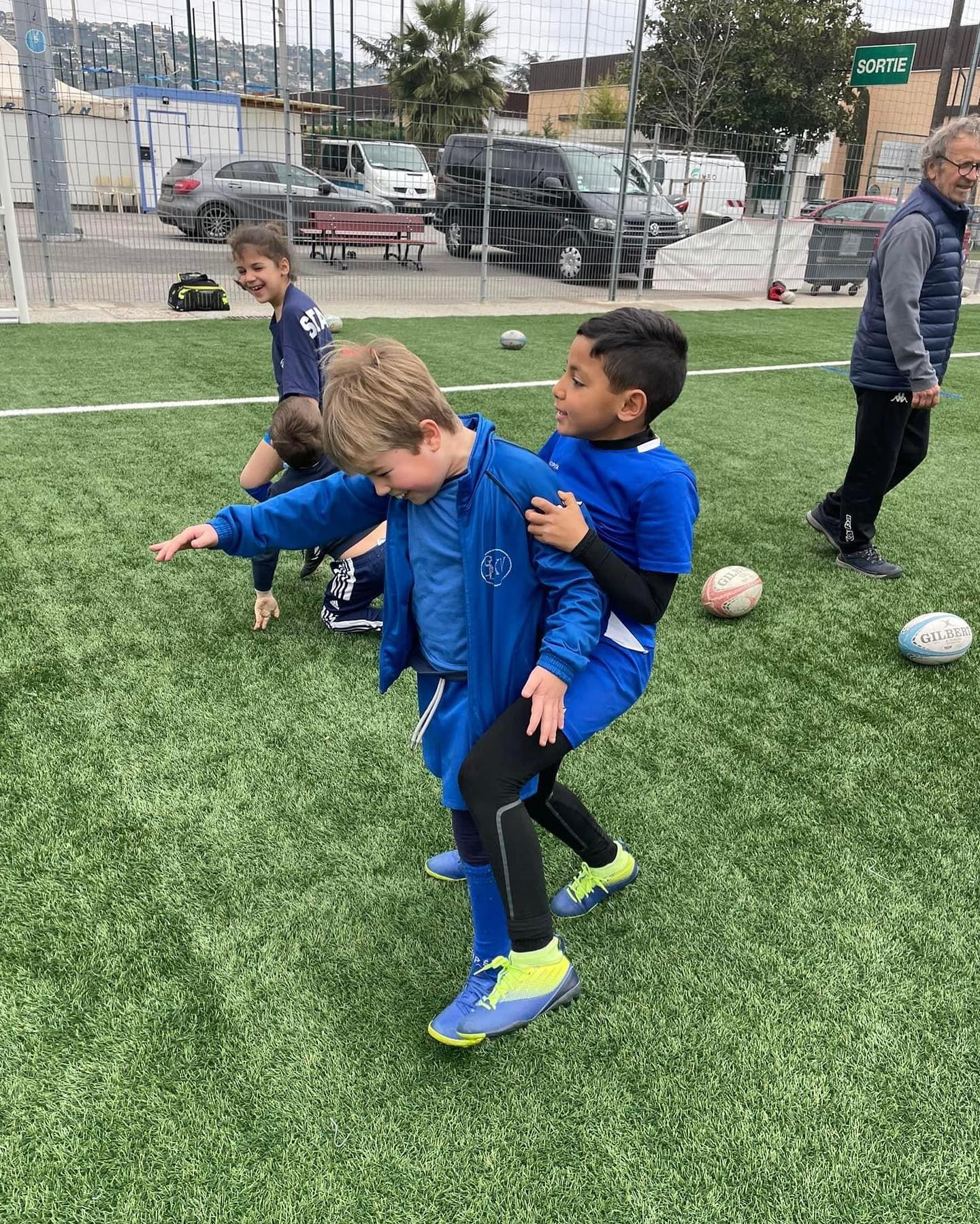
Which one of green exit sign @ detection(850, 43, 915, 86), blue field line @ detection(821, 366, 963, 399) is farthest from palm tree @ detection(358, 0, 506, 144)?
blue field line @ detection(821, 366, 963, 399)

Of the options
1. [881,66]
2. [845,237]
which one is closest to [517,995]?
[845,237]

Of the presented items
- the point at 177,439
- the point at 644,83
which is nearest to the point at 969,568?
the point at 177,439

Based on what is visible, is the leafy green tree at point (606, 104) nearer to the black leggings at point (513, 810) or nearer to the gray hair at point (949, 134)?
the gray hair at point (949, 134)

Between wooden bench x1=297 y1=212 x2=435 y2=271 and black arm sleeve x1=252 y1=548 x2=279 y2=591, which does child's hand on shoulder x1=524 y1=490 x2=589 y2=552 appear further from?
wooden bench x1=297 y1=212 x2=435 y2=271

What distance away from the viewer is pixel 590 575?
1.79 m

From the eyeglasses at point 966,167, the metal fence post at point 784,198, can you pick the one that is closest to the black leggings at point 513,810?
the eyeglasses at point 966,167

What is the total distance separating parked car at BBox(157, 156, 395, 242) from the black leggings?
443 inches

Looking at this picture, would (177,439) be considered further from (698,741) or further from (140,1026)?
(140,1026)

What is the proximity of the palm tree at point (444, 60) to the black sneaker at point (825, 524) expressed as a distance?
32425 millimetres

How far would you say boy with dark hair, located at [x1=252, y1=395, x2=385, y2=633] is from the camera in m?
3.49

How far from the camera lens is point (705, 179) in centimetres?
1496

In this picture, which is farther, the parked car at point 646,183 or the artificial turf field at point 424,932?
the parked car at point 646,183

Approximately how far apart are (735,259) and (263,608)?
14.2 meters

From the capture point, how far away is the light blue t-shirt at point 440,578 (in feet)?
5.93
